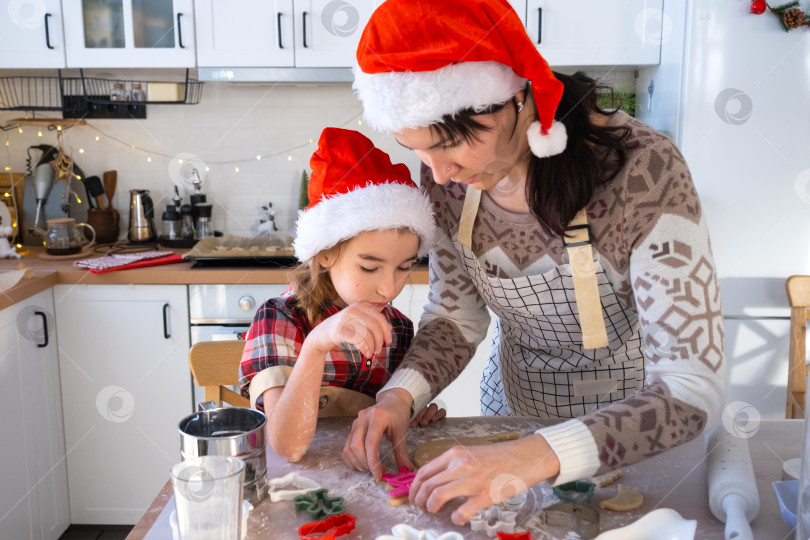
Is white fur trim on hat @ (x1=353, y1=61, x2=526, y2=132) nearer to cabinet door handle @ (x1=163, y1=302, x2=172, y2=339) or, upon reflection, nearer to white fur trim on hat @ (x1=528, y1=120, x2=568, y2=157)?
white fur trim on hat @ (x1=528, y1=120, x2=568, y2=157)

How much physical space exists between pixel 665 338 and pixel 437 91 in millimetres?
414

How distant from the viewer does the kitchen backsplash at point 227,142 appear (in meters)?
2.77

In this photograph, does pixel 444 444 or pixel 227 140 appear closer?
pixel 444 444

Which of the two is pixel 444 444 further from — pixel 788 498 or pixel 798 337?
pixel 798 337

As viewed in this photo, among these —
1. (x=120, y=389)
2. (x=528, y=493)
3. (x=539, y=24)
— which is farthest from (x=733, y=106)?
(x=120, y=389)

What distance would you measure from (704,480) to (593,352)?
314 millimetres

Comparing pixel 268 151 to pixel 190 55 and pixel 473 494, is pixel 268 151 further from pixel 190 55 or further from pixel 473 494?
pixel 473 494

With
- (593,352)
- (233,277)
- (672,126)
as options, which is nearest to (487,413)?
(593,352)

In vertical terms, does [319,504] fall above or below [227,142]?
below

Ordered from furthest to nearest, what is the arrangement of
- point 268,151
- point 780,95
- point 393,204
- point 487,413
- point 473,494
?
point 268,151, point 780,95, point 487,413, point 393,204, point 473,494

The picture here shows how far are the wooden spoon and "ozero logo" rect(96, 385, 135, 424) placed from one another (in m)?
0.80

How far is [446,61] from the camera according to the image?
2.96 feet

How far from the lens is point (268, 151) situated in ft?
9.21

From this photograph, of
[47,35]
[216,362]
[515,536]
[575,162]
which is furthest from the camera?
[47,35]
